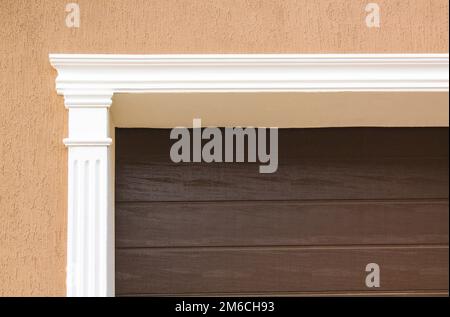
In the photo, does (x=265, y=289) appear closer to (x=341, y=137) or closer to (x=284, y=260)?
(x=284, y=260)

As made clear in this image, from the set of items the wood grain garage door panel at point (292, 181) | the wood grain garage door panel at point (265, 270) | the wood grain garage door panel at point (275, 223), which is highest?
the wood grain garage door panel at point (292, 181)

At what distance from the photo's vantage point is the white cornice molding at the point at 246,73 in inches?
103

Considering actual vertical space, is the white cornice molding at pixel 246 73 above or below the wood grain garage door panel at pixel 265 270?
above

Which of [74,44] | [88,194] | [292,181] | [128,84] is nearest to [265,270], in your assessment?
[292,181]

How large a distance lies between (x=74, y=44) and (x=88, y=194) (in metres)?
0.63

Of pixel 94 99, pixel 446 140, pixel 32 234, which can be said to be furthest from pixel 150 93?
pixel 446 140

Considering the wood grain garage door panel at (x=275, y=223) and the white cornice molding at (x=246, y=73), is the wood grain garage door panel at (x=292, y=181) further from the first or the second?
the white cornice molding at (x=246, y=73)

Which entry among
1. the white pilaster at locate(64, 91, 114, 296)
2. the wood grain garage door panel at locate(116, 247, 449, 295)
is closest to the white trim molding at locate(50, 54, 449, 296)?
the white pilaster at locate(64, 91, 114, 296)

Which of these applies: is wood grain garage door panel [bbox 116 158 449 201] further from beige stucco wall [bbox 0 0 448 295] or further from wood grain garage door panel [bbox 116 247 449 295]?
beige stucco wall [bbox 0 0 448 295]

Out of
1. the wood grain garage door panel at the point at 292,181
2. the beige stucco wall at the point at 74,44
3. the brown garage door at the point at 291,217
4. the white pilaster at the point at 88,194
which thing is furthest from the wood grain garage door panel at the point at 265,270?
the beige stucco wall at the point at 74,44

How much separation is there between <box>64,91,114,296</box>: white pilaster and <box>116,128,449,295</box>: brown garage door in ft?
1.33

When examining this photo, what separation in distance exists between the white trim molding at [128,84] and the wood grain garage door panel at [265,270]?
0.33 metres

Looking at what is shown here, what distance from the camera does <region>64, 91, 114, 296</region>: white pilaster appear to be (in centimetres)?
254

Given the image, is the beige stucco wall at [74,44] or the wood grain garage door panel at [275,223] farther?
the wood grain garage door panel at [275,223]
